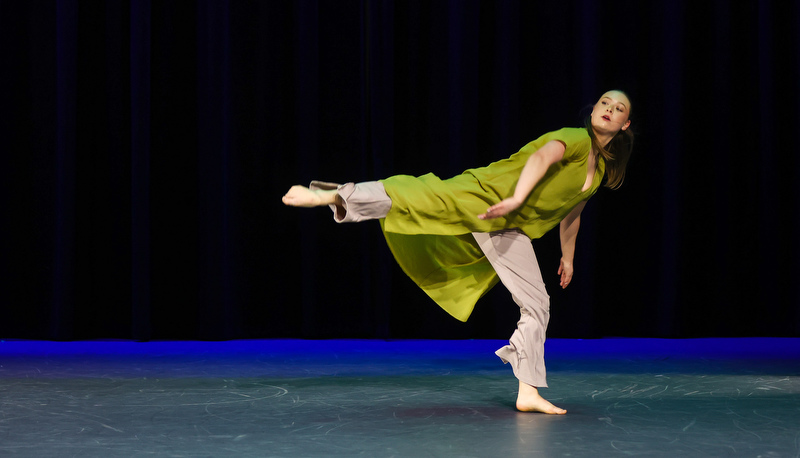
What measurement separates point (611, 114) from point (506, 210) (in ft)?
1.61

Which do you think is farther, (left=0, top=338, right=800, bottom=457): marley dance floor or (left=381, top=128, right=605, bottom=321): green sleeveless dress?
(left=381, top=128, right=605, bottom=321): green sleeveless dress

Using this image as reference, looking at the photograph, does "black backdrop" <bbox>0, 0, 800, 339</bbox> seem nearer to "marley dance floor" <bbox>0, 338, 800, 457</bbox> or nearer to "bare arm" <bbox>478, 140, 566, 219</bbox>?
"marley dance floor" <bbox>0, 338, 800, 457</bbox>

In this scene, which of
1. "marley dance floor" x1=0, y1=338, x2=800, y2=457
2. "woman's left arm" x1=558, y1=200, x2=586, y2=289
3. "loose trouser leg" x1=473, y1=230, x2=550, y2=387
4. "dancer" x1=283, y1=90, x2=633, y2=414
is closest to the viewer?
"marley dance floor" x1=0, y1=338, x2=800, y2=457

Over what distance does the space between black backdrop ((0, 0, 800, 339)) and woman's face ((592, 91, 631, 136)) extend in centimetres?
187

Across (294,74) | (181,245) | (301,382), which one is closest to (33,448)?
(301,382)

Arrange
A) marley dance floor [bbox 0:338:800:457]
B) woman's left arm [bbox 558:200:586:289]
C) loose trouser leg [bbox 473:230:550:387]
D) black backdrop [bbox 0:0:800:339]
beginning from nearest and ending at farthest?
marley dance floor [bbox 0:338:800:457] → loose trouser leg [bbox 473:230:550:387] → woman's left arm [bbox 558:200:586:289] → black backdrop [bbox 0:0:800:339]

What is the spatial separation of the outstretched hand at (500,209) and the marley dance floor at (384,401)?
1.95 feet

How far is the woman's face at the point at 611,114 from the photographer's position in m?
2.66

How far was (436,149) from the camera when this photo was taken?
4590 millimetres

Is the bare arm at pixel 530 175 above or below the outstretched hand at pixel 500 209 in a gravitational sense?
above

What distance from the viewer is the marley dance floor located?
7.20ft

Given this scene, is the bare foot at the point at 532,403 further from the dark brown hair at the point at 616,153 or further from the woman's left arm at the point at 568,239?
the dark brown hair at the point at 616,153

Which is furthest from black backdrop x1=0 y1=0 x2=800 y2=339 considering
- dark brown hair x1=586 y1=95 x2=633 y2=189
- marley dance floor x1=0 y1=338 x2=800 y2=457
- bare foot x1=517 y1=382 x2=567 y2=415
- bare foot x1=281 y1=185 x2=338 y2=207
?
bare foot x1=281 y1=185 x2=338 y2=207

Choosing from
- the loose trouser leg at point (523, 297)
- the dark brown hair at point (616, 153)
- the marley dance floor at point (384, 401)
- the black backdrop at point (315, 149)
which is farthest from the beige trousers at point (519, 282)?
the black backdrop at point (315, 149)
